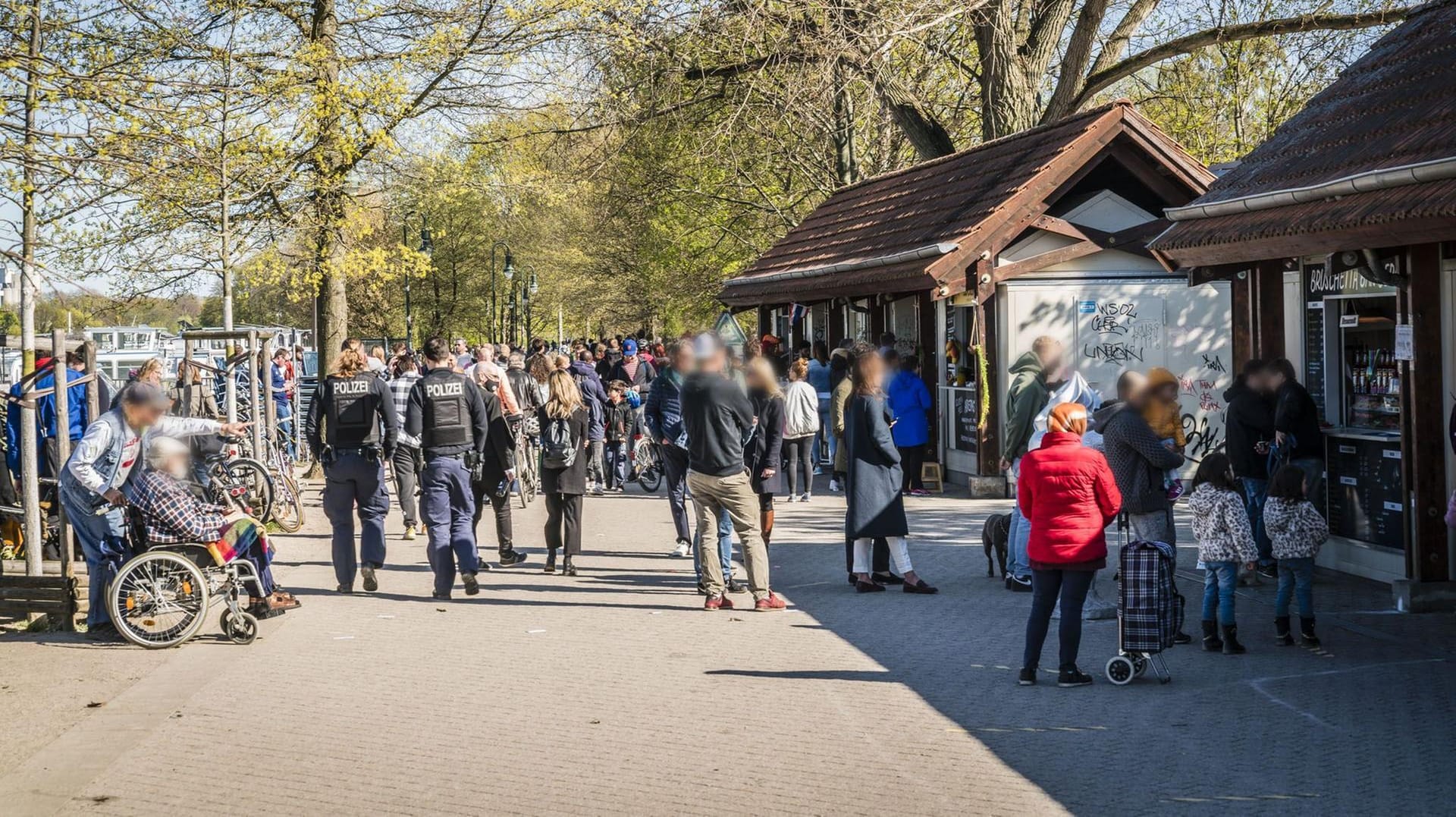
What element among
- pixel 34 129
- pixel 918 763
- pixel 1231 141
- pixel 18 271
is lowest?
pixel 918 763

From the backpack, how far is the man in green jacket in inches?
137

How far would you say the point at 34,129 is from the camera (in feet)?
29.9

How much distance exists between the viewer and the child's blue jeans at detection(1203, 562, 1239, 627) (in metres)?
9.13

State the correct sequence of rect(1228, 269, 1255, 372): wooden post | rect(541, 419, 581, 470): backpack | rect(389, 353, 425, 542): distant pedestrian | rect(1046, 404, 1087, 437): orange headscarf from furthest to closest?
1. rect(389, 353, 425, 542): distant pedestrian
2. rect(1228, 269, 1255, 372): wooden post
3. rect(541, 419, 581, 470): backpack
4. rect(1046, 404, 1087, 437): orange headscarf

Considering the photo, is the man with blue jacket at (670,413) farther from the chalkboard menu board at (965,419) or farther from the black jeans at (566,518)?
the chalkboard menu board at (965,419)

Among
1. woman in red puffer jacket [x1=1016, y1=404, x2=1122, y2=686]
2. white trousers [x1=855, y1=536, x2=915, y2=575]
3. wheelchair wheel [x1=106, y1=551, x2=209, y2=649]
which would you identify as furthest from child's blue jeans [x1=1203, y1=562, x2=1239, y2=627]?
wheelchair wheel [x1=106, y1=551, x2=209, y2=649]

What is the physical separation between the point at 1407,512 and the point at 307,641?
24.3 ft

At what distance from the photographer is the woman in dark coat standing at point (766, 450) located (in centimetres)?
1225

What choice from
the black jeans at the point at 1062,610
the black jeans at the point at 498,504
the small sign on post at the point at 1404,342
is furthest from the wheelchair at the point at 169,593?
the small sign on post at the point at 1404,342

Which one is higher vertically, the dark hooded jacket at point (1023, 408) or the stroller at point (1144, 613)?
the dark hooded jacket at point (1023, 408)

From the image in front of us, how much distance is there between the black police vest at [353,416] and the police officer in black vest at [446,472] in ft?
1.05

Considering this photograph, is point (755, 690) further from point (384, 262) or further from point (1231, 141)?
point (1231, 141)

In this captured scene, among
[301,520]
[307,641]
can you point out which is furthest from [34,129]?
[301,520]

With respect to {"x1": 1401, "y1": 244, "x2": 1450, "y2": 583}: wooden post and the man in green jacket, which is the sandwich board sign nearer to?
the man in green jacket
